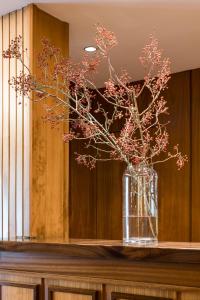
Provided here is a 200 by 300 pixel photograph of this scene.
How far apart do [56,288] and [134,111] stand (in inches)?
30.9

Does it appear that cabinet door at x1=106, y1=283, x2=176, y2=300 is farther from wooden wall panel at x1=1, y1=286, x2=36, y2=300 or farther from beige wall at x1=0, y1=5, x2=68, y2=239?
beige wall at x1=0, y1=5, x2=68, y2=239

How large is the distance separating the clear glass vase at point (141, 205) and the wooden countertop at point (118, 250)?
0.09m

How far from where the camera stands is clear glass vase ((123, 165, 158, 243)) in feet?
7.00

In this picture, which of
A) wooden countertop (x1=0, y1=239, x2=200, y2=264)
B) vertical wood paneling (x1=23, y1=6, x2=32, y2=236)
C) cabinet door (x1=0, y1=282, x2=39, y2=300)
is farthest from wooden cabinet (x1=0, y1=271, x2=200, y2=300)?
vertical wood paneling (x1=23, y1=6, x2=32, y2=236)

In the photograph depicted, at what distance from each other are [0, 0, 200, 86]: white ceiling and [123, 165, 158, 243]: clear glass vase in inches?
56.3

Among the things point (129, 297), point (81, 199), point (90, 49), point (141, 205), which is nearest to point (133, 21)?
point (90, 49)

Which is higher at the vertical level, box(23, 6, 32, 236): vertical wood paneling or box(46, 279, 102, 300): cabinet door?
box(23, 6, 32, 236): vertical wood paneling

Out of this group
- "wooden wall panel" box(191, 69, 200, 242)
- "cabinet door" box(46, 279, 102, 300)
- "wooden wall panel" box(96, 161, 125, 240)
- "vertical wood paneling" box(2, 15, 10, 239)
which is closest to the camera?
"cabinet door" box(46, 279, 102, 300)

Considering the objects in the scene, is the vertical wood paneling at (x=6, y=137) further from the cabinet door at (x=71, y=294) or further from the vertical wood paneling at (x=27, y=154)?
the cabinet door at (x=71, y=294)

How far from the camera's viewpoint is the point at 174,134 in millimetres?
5145

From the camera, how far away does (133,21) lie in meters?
3.57

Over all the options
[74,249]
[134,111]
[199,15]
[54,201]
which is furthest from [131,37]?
[74,249]

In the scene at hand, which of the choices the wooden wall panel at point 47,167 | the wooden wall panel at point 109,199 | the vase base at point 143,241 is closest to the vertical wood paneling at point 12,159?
the wooden wall panel at point 47,167

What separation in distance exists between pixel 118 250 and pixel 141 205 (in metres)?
0.24
